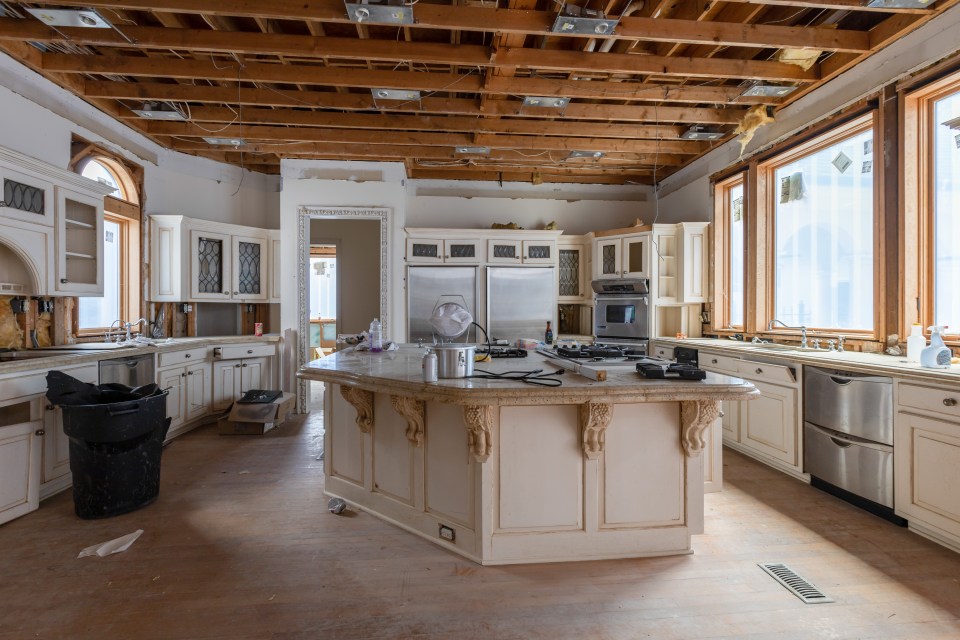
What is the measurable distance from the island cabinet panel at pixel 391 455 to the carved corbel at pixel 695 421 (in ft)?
4.57

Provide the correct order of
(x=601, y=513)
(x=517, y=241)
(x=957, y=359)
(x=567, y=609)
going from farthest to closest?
(x=517, y=241) < (x=957, y=359) < (x=601, y=513) < (x=567, y=609)

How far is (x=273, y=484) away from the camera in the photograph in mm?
3154

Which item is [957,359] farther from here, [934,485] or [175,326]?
[175,326]

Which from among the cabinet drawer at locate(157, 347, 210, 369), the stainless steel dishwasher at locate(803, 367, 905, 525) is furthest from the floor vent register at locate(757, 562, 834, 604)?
the cabinet drawer at locate(157, 347, 210, 369)

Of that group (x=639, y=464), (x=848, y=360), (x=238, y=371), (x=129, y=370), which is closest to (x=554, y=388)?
(x=639, y=464)

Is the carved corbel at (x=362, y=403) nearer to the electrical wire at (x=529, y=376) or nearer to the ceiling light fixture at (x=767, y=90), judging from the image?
the electrical wire at (x=529, y=376)

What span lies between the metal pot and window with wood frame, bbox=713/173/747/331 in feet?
13.0

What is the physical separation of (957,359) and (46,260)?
6198 millimetres

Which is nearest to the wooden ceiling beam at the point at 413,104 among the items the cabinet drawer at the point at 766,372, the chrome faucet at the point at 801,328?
the chrome faucet at the point at 801,328

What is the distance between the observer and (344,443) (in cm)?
277

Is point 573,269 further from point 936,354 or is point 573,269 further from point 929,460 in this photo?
point 929,460

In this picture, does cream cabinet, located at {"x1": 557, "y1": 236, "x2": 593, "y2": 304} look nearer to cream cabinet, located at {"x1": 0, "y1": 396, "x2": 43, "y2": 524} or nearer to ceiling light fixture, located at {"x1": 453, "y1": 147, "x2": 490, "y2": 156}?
ceiling light fixture, located at {"x1": 453, "y1": 147, "x2": 490, "y2": 156}

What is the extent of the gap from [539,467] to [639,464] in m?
0.51

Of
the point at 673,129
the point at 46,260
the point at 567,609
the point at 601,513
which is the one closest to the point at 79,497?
the point at 46,260
